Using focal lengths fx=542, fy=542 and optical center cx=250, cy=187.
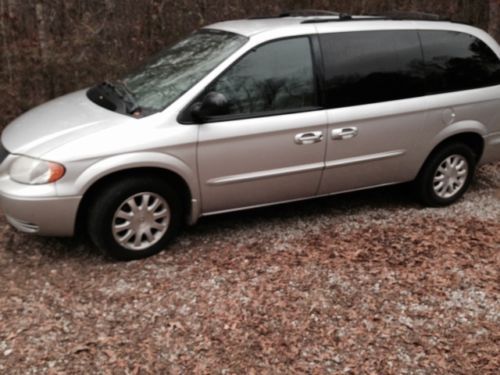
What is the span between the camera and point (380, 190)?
19.2ft

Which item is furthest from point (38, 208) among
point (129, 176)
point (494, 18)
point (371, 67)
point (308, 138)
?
point (494, 18)

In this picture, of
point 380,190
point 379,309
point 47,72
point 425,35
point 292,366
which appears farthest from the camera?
point 47,72

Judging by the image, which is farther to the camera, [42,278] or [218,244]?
[218,244]

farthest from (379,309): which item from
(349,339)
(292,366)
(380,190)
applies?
(380,190)

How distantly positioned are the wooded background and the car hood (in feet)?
7.87

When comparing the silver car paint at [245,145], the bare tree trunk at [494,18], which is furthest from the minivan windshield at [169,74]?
the bare tree trunk at [494,18]

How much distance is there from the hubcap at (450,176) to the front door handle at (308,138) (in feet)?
4.96

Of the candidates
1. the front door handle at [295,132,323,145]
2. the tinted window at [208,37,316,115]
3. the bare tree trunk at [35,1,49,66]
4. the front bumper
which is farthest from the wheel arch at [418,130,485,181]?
the bare tree trunk at [35,1,49,66]

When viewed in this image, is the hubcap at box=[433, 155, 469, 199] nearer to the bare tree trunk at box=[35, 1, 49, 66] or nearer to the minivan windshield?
the minivan windshield

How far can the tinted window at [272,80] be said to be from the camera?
4.22 metres

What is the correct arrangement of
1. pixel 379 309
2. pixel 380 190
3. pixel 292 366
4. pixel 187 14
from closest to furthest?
pixel 292 366, pixel 379 309, pixel 380 190, pixel 187 14

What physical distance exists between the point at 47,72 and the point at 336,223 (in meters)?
4.17

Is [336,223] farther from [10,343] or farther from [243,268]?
[10,343]

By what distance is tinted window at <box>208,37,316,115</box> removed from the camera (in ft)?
13.9
